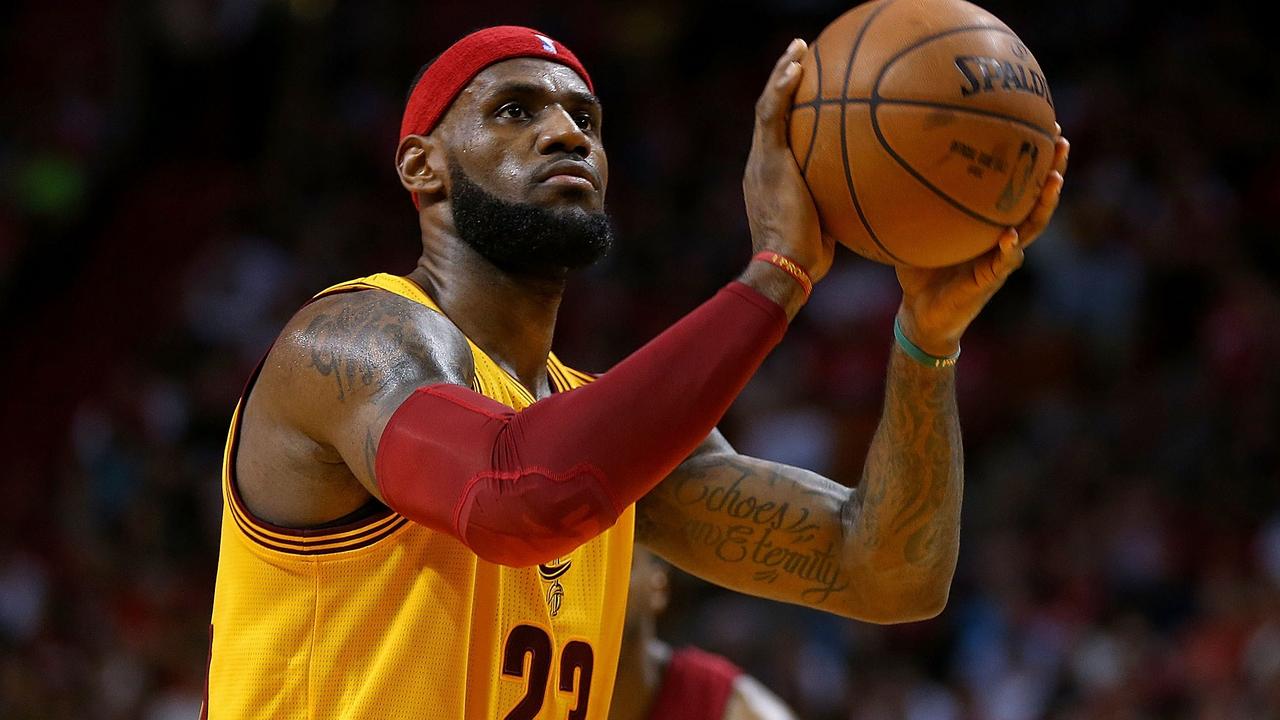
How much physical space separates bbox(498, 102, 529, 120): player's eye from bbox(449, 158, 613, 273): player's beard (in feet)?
0.54

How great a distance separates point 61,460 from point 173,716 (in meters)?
3.64

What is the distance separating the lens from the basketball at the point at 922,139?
9.37 ft

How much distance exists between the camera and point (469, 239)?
3.44 meters

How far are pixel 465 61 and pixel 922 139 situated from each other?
1.17 meters

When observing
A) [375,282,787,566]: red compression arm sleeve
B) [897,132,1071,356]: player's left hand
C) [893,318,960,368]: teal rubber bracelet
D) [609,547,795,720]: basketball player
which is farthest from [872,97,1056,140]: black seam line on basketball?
[609,547,795,720]: basketball player

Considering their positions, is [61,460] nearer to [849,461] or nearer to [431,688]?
[849,461]

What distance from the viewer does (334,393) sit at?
9.20ft

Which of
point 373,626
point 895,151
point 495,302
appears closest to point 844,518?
point 495,302

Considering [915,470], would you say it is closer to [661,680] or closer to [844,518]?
[844,518]

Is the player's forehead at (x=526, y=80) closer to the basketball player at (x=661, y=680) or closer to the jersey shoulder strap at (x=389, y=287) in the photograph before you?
the jersey shoulder strap at (x=389, y=287)

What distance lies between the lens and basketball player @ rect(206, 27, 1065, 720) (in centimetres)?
259

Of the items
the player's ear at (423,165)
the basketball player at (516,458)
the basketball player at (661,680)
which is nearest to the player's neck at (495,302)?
the basketball player at (516,458)

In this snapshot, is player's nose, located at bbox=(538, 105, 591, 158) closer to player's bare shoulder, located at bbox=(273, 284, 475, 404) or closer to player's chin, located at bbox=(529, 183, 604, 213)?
player's chin, located at bbox=(529, 183, 604, 213)

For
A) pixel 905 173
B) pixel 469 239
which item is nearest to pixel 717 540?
pixel 469 239
